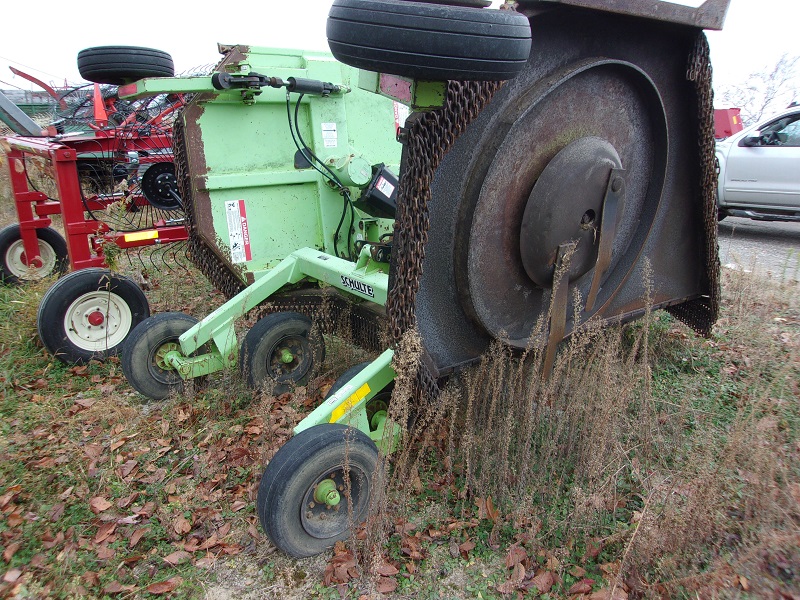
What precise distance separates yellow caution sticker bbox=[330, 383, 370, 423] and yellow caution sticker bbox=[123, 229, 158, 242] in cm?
267

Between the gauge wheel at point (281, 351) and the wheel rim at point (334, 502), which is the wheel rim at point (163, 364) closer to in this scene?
the gauge wheel at point (281, 351)

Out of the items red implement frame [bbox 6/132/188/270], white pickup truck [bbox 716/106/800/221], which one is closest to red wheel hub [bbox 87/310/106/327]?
red implement frame [bbox 6/132/188/270]

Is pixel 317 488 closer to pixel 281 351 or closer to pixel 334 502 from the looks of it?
pixel 334 502

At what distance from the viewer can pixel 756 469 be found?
2168mm

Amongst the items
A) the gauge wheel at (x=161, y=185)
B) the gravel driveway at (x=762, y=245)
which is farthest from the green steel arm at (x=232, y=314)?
the gravel driveway at (x=762, y=245)

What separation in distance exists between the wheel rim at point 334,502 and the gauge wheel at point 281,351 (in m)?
1.09

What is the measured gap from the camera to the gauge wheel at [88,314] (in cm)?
390

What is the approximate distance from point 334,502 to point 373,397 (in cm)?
52

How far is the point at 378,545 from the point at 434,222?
1.27 meters

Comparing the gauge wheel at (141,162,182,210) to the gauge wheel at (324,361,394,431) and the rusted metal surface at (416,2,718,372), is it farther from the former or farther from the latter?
the rusted metal surface at (416,2,718,372)

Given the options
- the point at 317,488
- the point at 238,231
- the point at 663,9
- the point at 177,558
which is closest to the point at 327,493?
the point at 317,488

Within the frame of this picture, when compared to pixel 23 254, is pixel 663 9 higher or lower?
higher

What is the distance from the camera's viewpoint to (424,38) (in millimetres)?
1796

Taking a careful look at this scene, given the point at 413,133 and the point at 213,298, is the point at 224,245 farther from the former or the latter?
the point at 413,133
